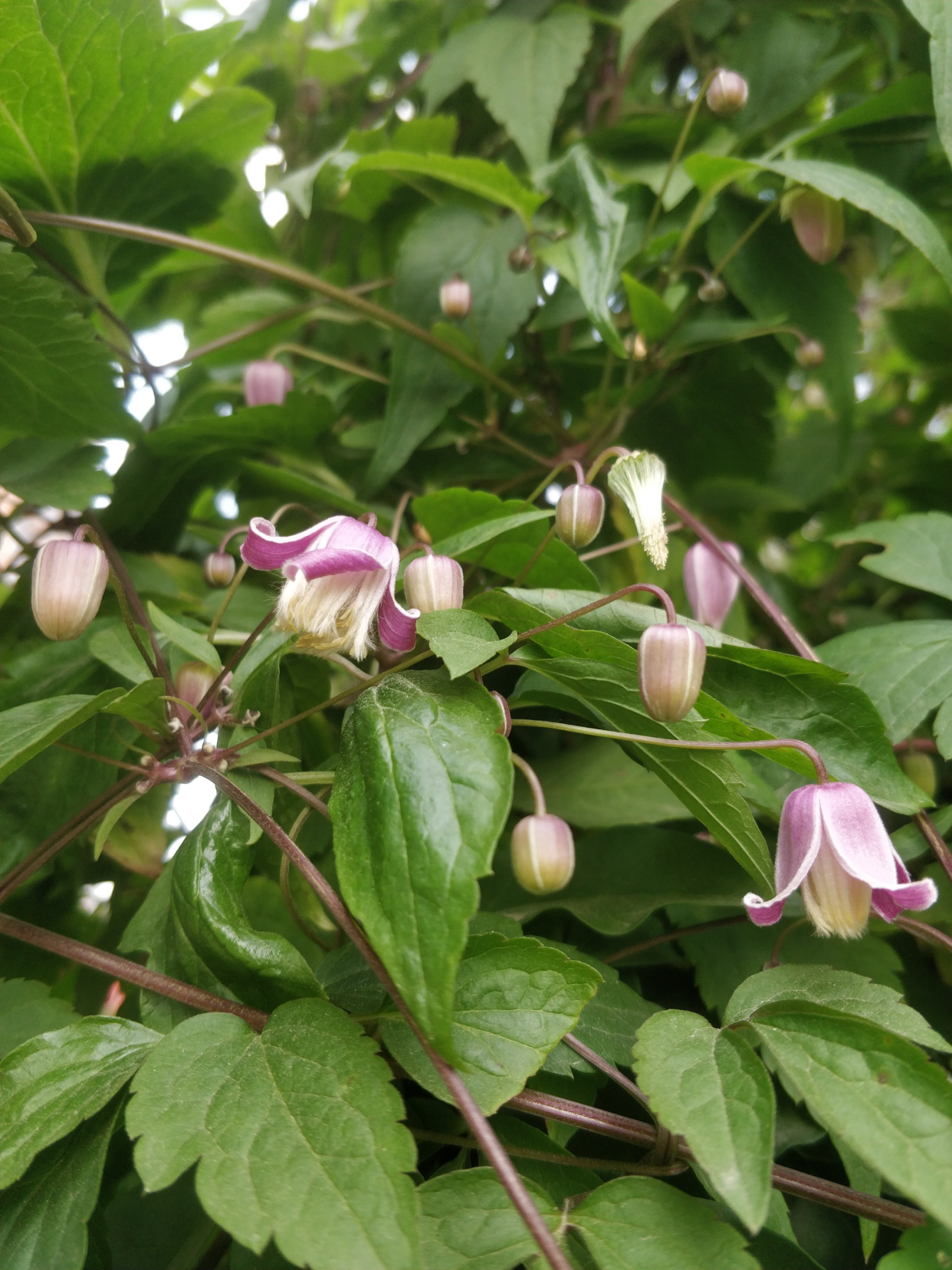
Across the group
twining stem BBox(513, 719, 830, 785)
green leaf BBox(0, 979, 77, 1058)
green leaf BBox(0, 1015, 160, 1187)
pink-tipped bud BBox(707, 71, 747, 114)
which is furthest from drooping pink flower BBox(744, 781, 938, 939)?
pink-tipped bud BBox(707, 71, 747, 114)

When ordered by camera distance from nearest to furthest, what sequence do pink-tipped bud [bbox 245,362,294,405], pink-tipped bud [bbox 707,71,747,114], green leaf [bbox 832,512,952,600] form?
green leaf [bbox 832,512,952,600]
pink-tipped bud [bbox 707,71,747,114]
pink-tipped bud [bbox 245,362,294,405]

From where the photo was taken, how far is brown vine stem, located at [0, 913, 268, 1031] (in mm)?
573

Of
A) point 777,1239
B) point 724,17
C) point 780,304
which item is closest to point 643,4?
point 724,17

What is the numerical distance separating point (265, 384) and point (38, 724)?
59cm

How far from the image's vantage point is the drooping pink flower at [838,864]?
55 centimetres

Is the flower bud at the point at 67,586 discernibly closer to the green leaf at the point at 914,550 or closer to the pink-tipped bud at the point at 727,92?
the green leaf at the point at 914,550

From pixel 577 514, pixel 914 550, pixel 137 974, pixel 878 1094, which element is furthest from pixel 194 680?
pixel 914 550

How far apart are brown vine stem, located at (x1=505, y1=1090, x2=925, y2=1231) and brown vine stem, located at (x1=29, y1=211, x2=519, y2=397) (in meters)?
0.64

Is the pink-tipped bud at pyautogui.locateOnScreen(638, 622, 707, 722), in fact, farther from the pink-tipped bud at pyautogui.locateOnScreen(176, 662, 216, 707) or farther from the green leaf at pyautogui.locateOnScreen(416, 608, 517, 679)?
the pink-tipped bud at pyautogui.locateOnScreen(176, 662, 216, 707)

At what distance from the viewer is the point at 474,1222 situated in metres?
0.48

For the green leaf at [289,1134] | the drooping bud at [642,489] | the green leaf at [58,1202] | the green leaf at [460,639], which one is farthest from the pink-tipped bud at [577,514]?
the green leaf at [58,1202]

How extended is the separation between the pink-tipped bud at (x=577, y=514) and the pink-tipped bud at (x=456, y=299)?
345 millimetres

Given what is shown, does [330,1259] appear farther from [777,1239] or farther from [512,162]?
[512,162]

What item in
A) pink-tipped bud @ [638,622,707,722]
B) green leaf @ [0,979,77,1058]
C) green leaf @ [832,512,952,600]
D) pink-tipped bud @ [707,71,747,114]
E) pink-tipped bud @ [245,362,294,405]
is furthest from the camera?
pink-tipped bud @ [245,362,294,405]
